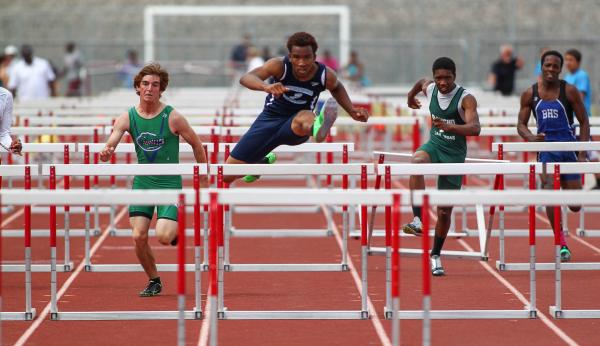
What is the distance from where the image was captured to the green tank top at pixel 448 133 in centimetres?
1112

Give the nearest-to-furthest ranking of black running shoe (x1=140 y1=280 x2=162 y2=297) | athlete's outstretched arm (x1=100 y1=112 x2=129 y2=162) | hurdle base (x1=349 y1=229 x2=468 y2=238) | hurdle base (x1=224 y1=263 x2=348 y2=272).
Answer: athlete's outstretched arm (x1=100 y1=112 x2=129 y2=162)
black running shoe (x1=140 y1=280 x2=162 y2=297)
hurdle base (x1=224 y1=263 x2=348 y2=272)
hurdle base (x1=349 y1=229 x2=468 y2=238)

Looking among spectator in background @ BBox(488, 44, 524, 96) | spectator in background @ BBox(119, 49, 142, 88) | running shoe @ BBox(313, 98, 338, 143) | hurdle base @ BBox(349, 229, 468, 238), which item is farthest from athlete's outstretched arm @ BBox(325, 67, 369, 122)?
spectator in background @ BBox(119, 49, 142, 88)

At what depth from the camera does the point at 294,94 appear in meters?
10.2

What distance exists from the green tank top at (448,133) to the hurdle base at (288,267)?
1.58 metres

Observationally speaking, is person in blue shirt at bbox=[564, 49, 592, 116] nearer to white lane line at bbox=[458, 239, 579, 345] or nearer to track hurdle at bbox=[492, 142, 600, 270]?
white lane line at bbox=[458, 239, 579, 345]

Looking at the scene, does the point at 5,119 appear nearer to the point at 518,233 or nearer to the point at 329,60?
the point at 518,233

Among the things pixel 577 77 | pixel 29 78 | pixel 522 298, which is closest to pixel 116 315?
pixel 522 298

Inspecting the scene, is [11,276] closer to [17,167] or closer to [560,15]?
[17,167]

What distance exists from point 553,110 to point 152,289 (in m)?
4.39

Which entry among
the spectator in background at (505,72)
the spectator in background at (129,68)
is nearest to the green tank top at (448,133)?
the spectator in background at (505,72)

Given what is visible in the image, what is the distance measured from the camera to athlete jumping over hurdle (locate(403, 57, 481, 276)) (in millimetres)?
10930

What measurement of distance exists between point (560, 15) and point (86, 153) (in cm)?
2909

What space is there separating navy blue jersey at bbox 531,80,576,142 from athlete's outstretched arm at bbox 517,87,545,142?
0.20ft

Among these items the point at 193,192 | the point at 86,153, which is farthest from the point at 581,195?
the point at 86,153
